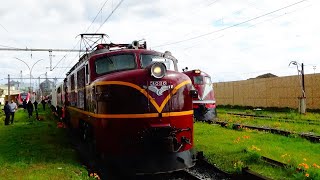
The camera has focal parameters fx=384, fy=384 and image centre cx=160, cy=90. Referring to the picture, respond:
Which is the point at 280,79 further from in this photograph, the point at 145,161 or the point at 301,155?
the point at 145,161

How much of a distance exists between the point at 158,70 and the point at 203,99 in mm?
13427

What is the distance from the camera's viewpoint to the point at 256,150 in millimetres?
10781

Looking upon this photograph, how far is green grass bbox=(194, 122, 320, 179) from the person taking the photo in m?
9.22

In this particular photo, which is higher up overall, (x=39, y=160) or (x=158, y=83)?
(x=158, y=83)

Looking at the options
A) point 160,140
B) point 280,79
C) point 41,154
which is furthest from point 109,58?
point 280,79

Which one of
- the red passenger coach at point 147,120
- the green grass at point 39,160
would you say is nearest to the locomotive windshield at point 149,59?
the red passenger coach at point 147,120

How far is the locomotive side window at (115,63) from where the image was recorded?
9844 millimetres

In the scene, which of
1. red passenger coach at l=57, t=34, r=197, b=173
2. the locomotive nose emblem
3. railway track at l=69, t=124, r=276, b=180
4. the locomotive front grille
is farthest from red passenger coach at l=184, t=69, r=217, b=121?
the locomotive front grille

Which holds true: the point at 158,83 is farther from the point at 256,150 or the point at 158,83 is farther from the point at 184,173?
the point at 256,150

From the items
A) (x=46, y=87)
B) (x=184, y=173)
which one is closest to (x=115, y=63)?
(x=184, y=173)

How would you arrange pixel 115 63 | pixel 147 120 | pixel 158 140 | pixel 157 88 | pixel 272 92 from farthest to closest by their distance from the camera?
pixel 272 92 → pixel 115 63 → pixel 157 88 → pixel 147 120 → pixel 158 140

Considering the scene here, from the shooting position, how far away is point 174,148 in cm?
859

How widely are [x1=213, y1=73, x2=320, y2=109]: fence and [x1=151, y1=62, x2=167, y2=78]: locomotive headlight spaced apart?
82.7ft

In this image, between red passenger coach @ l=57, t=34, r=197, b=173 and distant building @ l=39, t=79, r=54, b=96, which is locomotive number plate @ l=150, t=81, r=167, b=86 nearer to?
red passenger coach @ l=57, t=34, r=197, b=173
